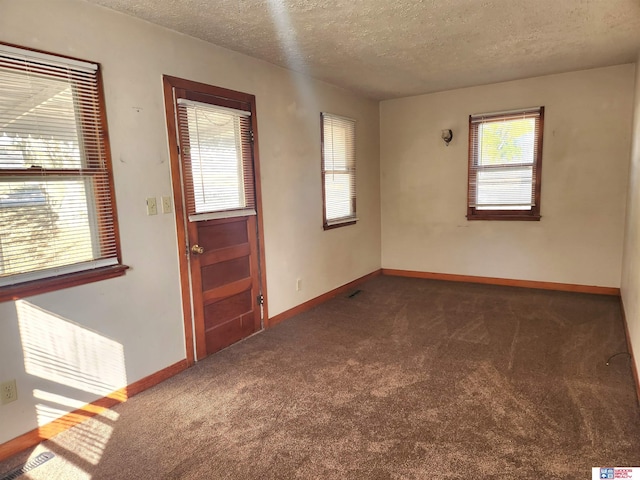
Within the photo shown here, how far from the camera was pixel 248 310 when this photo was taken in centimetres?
352

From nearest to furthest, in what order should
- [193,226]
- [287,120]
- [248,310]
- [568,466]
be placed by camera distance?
[568,466]
[193,226]
[248,310]
[287,120]

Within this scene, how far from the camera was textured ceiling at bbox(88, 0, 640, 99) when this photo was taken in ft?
8.07

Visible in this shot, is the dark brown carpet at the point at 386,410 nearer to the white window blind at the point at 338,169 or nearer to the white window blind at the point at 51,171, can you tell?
the white window blind at the point at 51,171

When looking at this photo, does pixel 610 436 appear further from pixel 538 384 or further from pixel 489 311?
pixel 489 311

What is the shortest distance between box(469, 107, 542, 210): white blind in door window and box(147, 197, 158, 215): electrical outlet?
3.86 metres

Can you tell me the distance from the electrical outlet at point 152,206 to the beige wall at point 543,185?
366 cm

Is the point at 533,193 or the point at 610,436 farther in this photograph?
the point at 533,193

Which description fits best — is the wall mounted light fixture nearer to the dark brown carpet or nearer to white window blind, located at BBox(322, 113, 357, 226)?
white window blind, located at BBox(322, 113, 357, 226)

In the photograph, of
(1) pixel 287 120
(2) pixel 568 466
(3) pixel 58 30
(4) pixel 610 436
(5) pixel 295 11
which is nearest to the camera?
(2) pixel 568 466

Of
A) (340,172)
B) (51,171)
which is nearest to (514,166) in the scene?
(340,172)

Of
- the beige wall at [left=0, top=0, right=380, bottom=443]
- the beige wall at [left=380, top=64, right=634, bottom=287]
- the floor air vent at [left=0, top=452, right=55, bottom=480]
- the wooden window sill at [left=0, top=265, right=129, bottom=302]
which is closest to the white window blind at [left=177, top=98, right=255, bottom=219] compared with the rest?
the beige wall at [left=0, top=0, right=380, bottom=443]

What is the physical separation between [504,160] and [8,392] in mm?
5050

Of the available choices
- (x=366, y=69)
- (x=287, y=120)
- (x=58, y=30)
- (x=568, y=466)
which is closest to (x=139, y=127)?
(x=58, y=30)

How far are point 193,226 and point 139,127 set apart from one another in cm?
78
